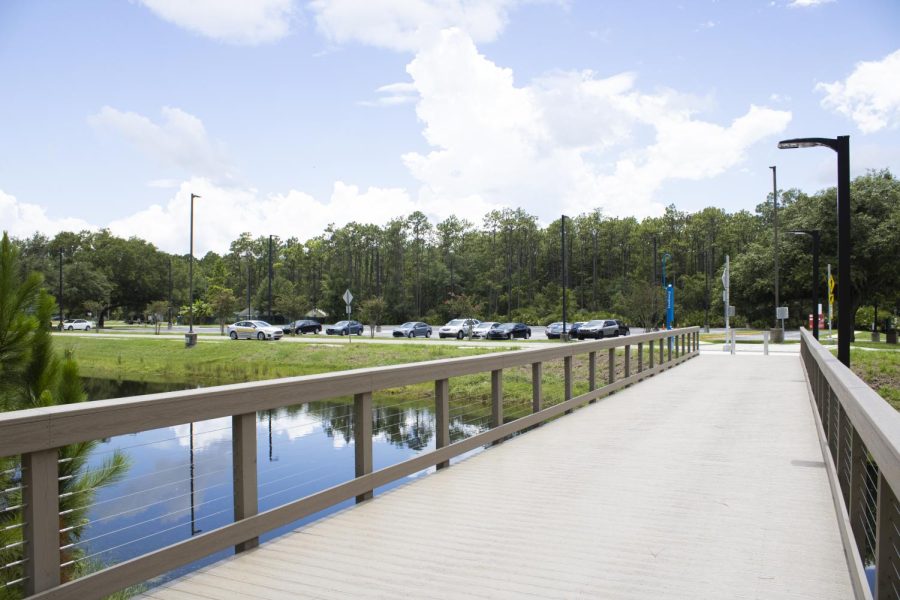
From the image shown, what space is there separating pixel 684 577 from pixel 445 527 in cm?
153

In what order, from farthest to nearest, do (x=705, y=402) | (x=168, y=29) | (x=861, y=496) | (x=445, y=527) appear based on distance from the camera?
(x=168, y=29) < (x=705, y=402) < (x=445, y=527) < (x=861, y=496)

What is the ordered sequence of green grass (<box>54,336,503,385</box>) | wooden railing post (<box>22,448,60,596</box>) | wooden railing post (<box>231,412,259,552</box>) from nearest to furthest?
wooden railing post (<box>22,448,60,596</box>) → wooden railing post (<box>231,412,259,552</box>) → green grass (<box>54,336,503,385</box>)

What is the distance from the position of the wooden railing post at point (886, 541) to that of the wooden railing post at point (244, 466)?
3045 mm

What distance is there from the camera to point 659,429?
8.80 metres

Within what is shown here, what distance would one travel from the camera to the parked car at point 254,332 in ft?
157

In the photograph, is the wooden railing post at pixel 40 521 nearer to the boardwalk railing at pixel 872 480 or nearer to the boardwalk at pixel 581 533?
the boardwalk at pixel 581 533

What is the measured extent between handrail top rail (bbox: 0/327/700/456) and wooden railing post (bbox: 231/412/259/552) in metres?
0.09

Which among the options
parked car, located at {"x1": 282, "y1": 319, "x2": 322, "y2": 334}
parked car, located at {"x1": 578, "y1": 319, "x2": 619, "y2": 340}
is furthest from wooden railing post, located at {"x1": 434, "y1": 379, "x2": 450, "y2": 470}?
parked car, located at {"x1": 282, "y1": 319, "x2": 322, "y2": 334}

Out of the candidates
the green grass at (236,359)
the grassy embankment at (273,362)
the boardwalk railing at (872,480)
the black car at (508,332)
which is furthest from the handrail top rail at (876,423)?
the black car at (508,332)

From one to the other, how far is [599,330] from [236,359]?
907 inches

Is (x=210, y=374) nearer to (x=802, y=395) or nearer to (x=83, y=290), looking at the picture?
(x=802, y=395)

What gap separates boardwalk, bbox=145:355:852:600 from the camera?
11.9ft

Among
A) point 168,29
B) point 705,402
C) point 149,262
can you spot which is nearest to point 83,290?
point 149,262

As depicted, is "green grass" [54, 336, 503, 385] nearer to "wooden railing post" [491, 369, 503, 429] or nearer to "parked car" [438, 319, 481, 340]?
"parked car" [438, 319, 481, 340]
